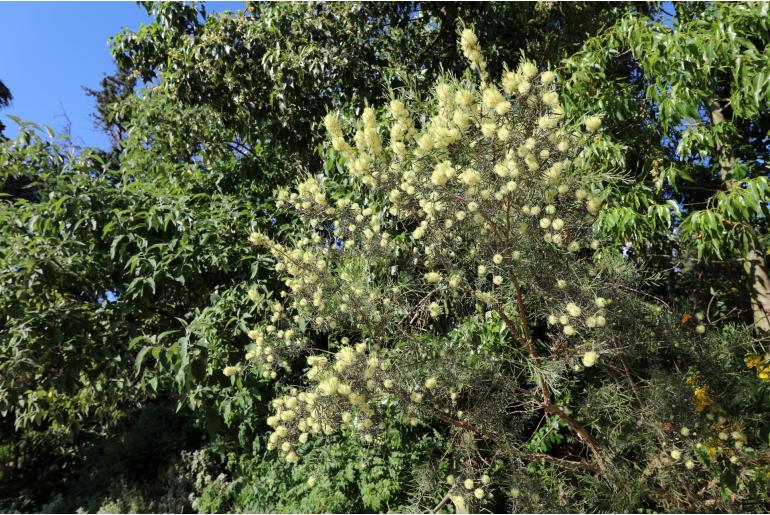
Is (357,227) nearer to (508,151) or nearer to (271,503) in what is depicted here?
(508,151)

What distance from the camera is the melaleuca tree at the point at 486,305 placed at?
1606 mm

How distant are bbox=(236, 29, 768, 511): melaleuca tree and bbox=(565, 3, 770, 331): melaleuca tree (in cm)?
42

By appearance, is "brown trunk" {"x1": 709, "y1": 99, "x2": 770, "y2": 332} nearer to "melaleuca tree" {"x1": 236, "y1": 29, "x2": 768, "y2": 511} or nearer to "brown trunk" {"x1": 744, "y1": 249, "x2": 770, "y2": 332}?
"brown trunk" {"x1": 744, "y1": 249, "x2": 770, "y2": 332}

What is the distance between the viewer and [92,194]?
2859 millimetres

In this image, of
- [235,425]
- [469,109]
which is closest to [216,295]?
[235,425]

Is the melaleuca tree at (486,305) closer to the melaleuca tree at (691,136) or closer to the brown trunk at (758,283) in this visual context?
the melaleuca tree at (691,136)

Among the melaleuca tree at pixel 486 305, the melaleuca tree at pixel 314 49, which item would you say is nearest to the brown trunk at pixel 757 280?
the melaleuca tree at pixel 486 305

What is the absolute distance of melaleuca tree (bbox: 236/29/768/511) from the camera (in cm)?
161

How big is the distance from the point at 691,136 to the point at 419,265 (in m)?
1.33

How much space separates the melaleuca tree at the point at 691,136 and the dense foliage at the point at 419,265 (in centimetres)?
2

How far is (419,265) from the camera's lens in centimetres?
238

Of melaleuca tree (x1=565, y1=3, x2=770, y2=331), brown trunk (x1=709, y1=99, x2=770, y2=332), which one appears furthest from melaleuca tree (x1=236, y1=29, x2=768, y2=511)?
brown trunk (x1=709, y1=99, x2=770, y2=332)

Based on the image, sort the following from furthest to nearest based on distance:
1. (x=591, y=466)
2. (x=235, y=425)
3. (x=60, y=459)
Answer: (x=60, y=459) < (x=235, y=425) < (x=591, y=466)

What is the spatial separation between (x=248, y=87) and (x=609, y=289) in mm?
2910
